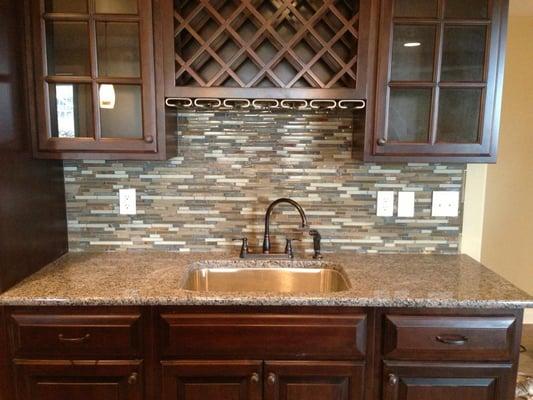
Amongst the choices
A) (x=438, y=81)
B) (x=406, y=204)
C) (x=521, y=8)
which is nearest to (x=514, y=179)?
(x=521, y=8)

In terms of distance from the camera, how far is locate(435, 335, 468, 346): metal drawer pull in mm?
1332

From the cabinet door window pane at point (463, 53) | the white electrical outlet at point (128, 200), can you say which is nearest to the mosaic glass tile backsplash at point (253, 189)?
the white electrical outlet at point (128, 200)

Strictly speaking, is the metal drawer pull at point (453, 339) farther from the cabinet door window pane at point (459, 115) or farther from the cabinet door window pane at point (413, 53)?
the cabinet door window pane at point (413, 53)

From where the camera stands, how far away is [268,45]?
64.1 inches

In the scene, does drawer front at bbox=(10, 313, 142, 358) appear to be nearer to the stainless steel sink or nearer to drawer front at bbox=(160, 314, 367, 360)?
drawer front at bbox=(160, 314, 367, 360)

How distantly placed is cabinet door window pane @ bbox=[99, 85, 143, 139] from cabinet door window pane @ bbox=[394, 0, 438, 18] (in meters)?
1.10

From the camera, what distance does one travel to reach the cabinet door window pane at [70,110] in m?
1.53

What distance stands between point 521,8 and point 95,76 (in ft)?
9.75

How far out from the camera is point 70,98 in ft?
5.07

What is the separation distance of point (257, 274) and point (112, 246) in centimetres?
76

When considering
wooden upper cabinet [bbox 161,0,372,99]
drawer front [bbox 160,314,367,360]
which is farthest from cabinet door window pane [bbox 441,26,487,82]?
drawer front [bbox 160,314,367,360]

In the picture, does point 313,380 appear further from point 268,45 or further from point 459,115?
point 268,45

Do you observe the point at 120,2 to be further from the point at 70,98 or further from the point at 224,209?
the point at 224,209

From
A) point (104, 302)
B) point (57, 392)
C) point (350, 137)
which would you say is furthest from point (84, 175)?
point (350, 137)
